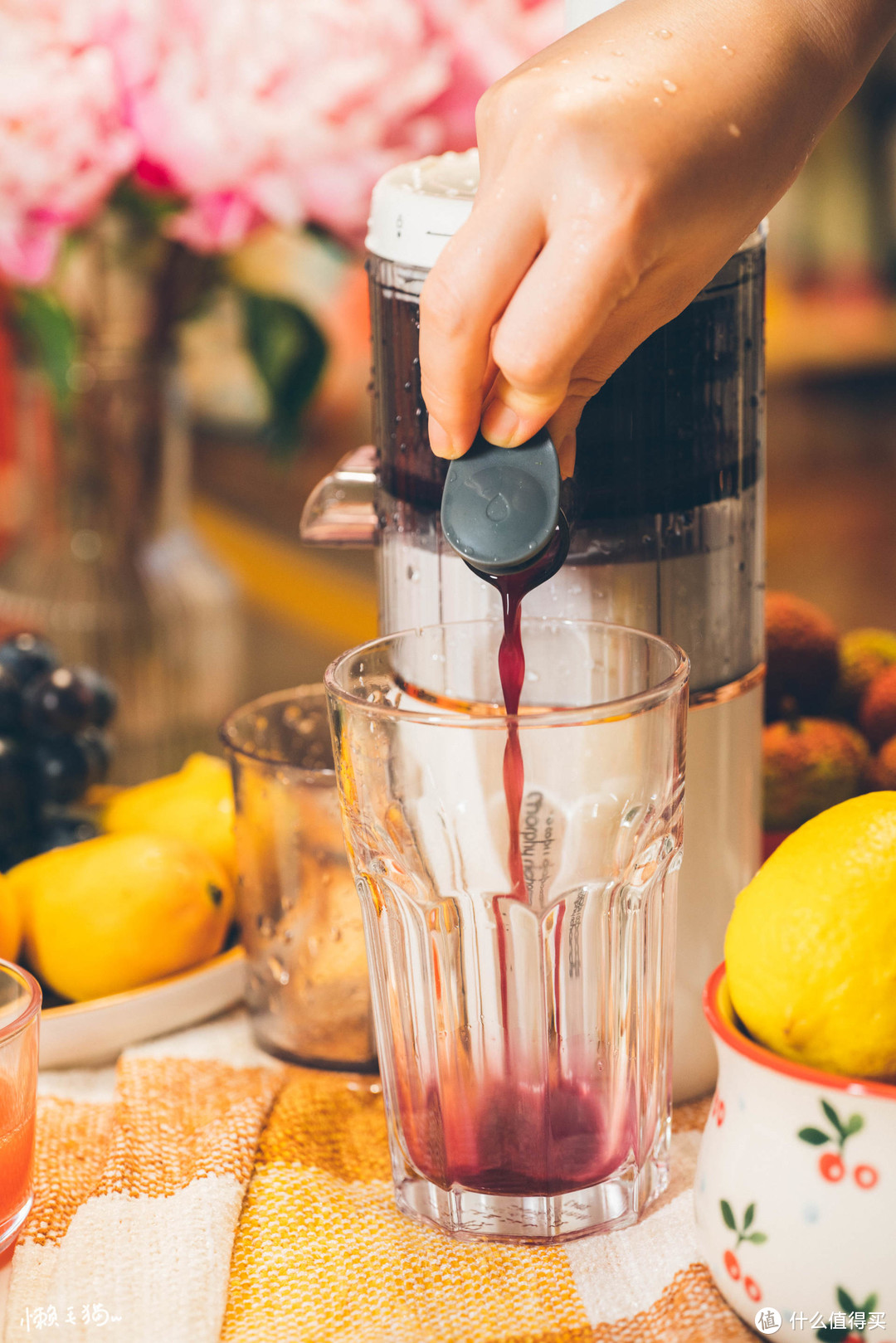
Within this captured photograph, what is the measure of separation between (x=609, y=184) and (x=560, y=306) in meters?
0.03

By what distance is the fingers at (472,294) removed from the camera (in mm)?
362

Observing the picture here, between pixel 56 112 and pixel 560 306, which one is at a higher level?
pixel 56 112

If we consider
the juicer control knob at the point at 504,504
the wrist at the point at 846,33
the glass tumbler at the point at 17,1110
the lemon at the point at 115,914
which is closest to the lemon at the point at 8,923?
the lemon at the point at 115,914

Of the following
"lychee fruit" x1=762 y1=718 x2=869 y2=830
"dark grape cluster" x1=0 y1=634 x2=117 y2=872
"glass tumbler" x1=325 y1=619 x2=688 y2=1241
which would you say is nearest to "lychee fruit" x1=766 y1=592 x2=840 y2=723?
"lychee fruit" x1=762 y1=718 x2=869 y2=830

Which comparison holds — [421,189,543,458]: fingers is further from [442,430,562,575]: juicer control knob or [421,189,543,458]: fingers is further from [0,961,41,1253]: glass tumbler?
[0,961,41,1253]: glass tumbler

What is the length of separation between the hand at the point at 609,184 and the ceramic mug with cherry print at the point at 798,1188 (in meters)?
0.19

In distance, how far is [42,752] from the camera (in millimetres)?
646

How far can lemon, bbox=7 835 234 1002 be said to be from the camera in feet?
1.85

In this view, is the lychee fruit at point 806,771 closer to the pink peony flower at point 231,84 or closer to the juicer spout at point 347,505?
the juicer spout at point 347,505

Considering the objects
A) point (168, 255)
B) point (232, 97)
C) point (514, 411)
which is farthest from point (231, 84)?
point (514, 411)

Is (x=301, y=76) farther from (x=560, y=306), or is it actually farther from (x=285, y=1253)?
(x=285, y=1253)

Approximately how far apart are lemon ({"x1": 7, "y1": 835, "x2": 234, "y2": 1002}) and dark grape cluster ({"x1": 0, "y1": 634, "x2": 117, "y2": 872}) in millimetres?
51

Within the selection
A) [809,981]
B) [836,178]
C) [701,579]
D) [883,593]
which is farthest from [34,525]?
[836,178]

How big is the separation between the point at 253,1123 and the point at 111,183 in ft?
1.56
